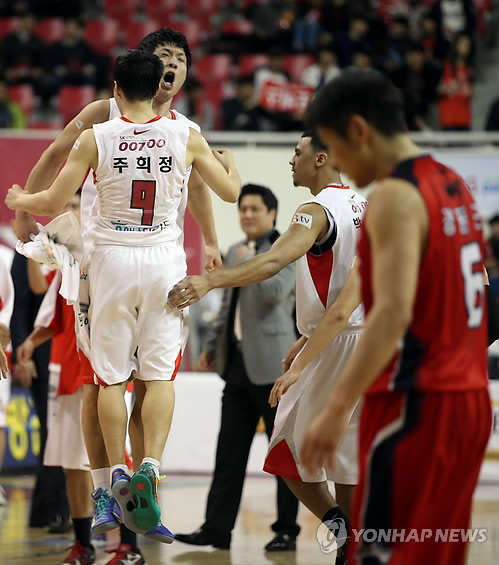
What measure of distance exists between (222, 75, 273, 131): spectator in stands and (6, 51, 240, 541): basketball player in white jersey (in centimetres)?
968

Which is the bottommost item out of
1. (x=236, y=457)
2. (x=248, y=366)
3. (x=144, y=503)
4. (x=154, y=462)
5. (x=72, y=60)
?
(x=236, y=457)

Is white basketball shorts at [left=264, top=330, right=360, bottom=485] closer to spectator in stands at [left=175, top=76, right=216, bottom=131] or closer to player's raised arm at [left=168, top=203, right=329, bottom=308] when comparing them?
player's raised arm at [left=168, top=203, right=329, bottom=308]

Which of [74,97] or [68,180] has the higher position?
[74,97]

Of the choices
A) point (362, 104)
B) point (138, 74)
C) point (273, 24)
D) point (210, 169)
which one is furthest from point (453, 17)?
point (362, 104)

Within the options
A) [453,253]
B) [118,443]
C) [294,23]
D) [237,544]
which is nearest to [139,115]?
[118,443]

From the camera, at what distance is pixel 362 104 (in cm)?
324

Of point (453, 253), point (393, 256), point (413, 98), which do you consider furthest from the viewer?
point (413, 98)

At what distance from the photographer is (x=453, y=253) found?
125 inches

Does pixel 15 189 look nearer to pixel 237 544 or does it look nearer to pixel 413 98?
pixel 237 544

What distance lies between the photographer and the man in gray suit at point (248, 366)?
710 cm

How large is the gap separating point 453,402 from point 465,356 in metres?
0.15

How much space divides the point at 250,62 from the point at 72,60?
2914 mm

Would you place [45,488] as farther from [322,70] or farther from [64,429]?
[322,70]

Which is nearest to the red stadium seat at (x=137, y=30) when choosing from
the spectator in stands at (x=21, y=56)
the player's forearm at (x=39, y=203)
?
the spectator in stands at (x=21, y=56)
